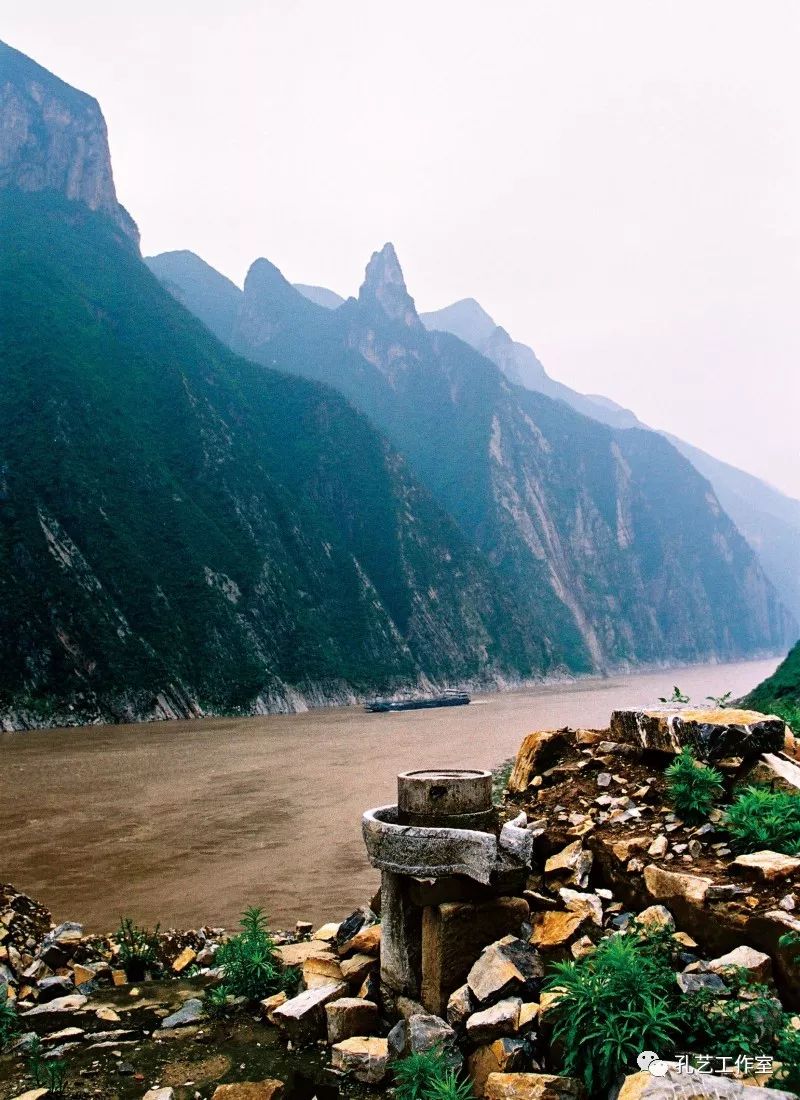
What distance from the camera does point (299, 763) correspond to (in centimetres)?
3294

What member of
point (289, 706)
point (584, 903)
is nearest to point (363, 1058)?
point (584, 903)

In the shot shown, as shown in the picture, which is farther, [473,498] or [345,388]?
[345,388]

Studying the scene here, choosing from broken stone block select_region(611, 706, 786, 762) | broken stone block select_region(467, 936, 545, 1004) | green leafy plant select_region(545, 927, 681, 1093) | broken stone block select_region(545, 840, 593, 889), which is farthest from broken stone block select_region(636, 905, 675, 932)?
broken stone block select_region(611, 706, 786, 762)

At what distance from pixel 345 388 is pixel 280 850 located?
184658mm

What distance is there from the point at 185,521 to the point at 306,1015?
7900cm

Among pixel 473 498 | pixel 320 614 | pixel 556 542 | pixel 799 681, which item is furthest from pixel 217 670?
pixel 556 542

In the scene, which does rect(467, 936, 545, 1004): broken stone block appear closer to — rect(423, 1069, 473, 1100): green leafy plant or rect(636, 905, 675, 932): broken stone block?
rect(423, 1069, 473, 1100): green leafy plant

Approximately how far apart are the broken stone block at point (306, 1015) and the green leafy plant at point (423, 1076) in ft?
3.71

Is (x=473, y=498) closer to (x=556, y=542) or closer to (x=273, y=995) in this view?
(x=556, y=542)

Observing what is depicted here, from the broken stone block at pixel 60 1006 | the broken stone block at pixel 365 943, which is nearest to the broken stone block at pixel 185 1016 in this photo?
the broken stone block at pixel 60 1006

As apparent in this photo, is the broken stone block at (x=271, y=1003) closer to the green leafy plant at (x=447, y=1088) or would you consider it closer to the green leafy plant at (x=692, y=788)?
the green leafy plant at (x=447, y=1088)

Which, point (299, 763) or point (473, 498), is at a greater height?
point (473, 498)

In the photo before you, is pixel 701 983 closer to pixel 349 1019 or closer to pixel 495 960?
pixel 495 960

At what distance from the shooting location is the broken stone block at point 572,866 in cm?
667
